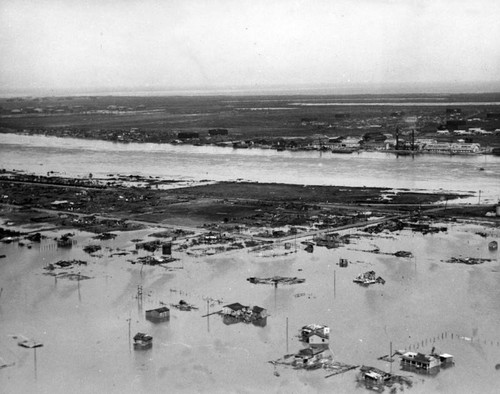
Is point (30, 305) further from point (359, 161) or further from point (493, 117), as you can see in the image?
point (493, 117)

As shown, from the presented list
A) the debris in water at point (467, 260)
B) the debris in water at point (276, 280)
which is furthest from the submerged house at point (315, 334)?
the debris in water at point (467, 260)

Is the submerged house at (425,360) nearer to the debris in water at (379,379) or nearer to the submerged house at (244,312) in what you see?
the debris in water at (379,379)

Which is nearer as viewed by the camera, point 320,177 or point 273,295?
point 273,295

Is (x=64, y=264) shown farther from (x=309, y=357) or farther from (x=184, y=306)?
(x=309, y=357)

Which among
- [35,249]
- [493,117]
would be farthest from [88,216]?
[493,117]

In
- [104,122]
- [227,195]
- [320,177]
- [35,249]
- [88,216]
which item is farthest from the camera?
[104,122]

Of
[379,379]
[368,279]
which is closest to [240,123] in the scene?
[368,279]
